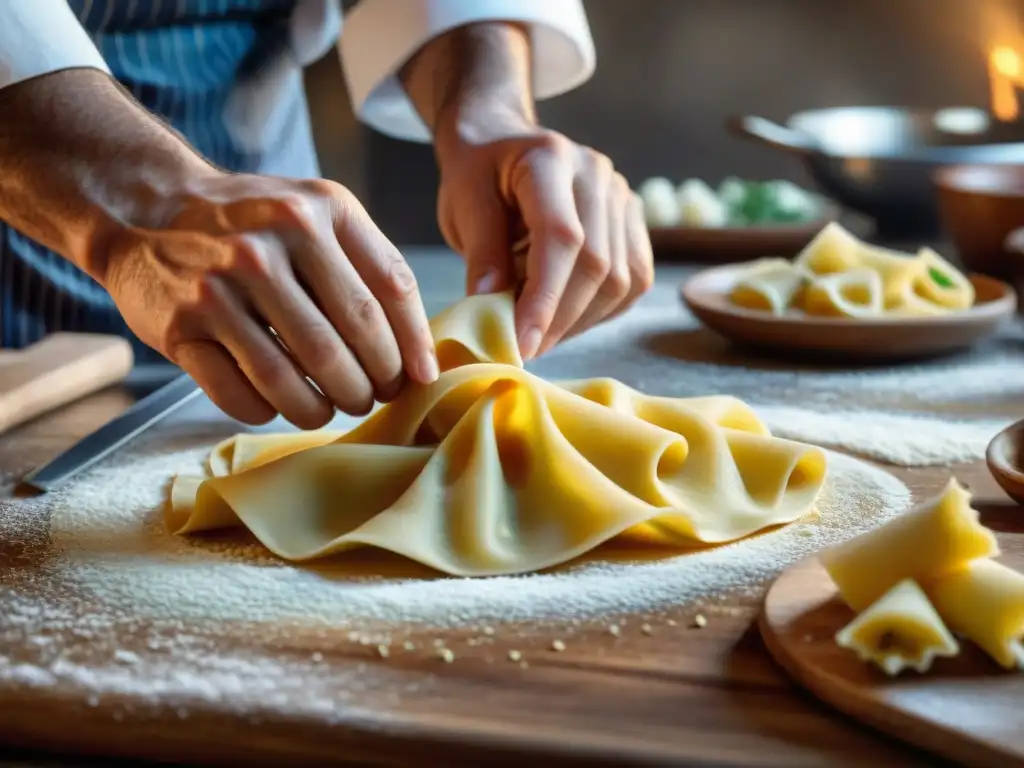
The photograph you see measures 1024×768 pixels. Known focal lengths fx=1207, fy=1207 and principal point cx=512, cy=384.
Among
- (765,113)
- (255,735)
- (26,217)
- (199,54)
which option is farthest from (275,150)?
(765,113)

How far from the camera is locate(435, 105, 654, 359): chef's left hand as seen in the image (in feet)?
4.20

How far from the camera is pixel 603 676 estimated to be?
0.79 m

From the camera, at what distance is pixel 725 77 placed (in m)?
3.43

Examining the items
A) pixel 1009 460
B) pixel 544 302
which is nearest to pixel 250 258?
pixel 544 302

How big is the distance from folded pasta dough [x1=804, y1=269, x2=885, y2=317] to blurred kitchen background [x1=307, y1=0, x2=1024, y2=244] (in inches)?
74.0

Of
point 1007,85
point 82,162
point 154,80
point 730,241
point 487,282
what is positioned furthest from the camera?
point 1007,85

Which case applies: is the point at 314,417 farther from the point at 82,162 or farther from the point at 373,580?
the point at 82,162

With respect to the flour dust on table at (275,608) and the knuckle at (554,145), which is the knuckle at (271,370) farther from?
the knuckle at (554,145)

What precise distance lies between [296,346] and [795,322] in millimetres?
786

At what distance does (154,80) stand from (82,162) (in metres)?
0.71

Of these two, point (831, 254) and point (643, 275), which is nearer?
point (643, 275)

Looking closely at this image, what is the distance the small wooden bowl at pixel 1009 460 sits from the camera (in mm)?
1052

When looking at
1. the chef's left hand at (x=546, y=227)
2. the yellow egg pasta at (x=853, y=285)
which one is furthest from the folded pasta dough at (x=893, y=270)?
the chef's left hand at (x=546, y=227)

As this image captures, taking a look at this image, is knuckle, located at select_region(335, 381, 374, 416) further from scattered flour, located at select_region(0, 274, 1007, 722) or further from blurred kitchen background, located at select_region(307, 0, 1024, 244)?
blurred kitchen background, located at select_region(307, 0, 1024, 244)
